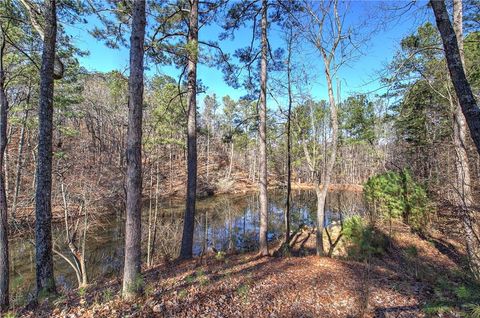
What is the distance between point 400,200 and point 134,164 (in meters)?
10.8

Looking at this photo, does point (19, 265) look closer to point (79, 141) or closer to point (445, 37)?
point (79, 141)

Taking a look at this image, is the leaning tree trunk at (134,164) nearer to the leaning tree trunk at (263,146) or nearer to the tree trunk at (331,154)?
the leaning tree trunk at (263,146)

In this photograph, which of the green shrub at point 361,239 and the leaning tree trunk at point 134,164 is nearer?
the leaning tree trunk at point 134,164

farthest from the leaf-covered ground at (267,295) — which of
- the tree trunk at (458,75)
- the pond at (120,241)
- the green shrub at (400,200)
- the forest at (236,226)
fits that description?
the green shrub at (400,200)

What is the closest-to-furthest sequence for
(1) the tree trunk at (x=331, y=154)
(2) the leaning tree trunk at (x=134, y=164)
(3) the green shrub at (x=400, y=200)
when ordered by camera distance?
(2) the leaning tree trunk at (x=134, y=164) → (1) the tree trunk at (x=331, y=154) → (3) the green shrub at (x=400, y=200)

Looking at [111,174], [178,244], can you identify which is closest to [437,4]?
[178,244]

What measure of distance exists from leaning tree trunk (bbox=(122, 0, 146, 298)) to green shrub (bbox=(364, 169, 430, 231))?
30.6 feet

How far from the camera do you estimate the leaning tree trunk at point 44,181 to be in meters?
4.01

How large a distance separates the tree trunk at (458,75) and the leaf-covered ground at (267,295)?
2.59 meters

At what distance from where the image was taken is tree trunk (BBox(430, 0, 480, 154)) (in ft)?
8.23

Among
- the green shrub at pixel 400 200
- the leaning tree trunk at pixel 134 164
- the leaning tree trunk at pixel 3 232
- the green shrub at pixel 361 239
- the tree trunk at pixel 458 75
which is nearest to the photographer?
the tree trunk at pixel 458 75

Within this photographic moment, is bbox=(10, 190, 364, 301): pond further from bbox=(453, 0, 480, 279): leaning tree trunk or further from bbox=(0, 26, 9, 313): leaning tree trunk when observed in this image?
bbox=(453, 0, 480, 279): leaning tree trunk

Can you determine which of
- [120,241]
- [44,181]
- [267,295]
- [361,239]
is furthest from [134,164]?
[120,241]

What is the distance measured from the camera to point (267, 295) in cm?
382
